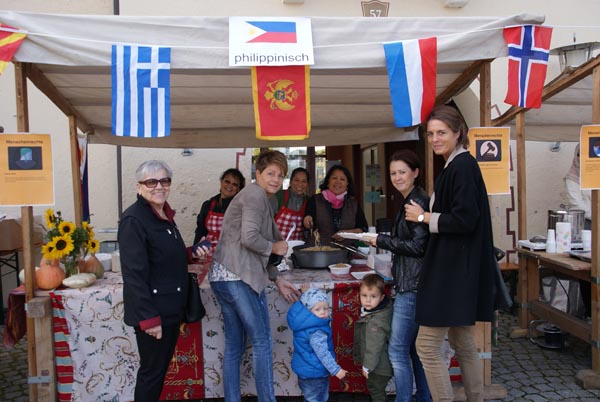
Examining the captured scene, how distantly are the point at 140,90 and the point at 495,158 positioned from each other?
2358mm

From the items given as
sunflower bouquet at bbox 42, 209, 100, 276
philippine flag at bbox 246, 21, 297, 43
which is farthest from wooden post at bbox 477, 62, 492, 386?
sunflower bouquet at bbox 42, 209, 100, 276

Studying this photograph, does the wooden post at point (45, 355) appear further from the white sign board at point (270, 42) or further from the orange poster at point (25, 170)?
the white sign board at point (270, 42)

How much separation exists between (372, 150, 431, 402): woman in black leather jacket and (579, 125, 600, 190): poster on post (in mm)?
1620

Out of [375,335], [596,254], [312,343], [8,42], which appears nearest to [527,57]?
[596,254]

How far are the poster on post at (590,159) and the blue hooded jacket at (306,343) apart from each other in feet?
7.46

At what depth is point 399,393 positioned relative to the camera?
272 centimetres

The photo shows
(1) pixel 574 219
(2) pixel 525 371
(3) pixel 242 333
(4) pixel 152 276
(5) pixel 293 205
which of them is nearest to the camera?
(4) pixel 152 276

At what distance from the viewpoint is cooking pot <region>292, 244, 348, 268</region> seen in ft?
11.1

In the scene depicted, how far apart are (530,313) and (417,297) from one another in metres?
2.89

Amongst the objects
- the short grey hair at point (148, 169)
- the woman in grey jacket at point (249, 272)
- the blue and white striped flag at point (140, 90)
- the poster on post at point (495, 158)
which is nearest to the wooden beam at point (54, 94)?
the blue and white striped flag at point (140, 90)

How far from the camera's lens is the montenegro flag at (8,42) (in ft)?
8.24

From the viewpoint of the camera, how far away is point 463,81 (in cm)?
360

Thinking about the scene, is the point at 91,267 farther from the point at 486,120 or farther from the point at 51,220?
the point at 486,120

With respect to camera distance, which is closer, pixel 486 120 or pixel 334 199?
pixel 486 120
